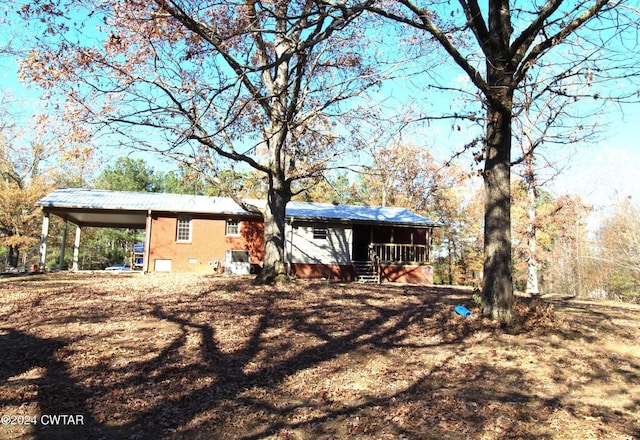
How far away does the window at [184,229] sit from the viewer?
76.1 ft

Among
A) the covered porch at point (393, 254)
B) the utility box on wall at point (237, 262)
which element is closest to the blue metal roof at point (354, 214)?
the covered porch at point (393, 254)

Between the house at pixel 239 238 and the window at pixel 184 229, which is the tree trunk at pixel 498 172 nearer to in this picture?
the house at pixel 239 238

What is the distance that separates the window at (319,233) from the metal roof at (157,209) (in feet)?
2.09

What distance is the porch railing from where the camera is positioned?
23425 millimetres

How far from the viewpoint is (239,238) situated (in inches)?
928

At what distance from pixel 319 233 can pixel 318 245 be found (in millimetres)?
622

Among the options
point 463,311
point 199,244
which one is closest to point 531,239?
point 199,244

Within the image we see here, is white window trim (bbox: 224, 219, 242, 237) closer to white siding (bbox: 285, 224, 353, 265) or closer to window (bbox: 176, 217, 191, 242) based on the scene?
window (bbox: 176, 217, 191, 242)

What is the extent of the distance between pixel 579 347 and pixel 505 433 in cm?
356

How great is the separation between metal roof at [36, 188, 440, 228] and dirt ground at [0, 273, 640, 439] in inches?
464

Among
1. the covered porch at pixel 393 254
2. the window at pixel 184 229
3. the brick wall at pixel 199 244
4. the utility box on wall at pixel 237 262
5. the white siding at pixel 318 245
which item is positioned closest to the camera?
the utility box on wall at pixel 237 262

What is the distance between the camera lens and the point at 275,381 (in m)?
6.07

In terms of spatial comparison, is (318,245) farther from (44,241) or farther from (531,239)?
(44,241)

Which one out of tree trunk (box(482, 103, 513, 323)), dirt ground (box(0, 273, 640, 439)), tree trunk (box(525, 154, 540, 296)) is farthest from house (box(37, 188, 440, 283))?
tree trunk (box(482, 103, 513, 323))
